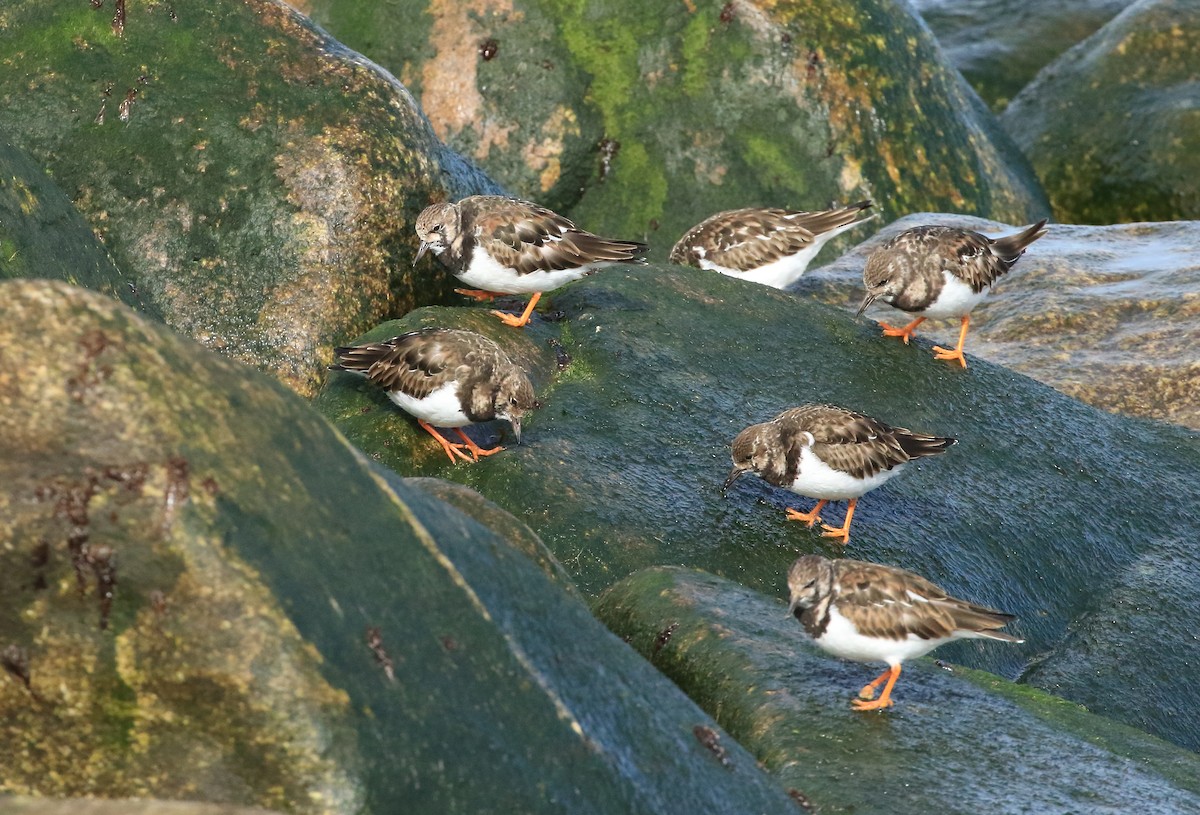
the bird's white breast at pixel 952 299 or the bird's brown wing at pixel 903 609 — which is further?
the bird's white breast at pixel 952 299

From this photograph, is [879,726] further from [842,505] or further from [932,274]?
[932,274]

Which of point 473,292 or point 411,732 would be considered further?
point 473,292

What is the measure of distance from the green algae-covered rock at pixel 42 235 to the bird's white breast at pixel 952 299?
6217mm

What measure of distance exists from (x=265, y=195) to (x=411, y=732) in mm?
7513

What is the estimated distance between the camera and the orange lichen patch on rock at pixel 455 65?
16531 millimetres

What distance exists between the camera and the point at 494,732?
4246 millimetres

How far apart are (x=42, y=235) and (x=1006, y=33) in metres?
21.9

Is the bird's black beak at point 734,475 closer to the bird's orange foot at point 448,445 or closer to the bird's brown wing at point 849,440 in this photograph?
the bird's brown wing at point 849,440

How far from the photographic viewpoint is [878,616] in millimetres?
6730

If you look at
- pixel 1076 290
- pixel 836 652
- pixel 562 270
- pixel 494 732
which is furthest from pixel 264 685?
pixel 1076 290

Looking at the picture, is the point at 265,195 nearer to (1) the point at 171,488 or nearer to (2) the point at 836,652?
(2) the point at 836,652

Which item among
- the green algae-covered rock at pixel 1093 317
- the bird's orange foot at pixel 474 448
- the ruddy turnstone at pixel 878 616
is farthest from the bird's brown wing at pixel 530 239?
the ruddy turnstone at pixel 878 616

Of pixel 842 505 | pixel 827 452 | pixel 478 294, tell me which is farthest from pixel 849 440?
pixel 478 294

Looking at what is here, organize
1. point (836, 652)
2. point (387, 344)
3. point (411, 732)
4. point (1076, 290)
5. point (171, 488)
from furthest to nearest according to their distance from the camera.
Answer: point (1076, 290), point (387, 344), point (836, 652), point (411, 732), point (171, 488)
